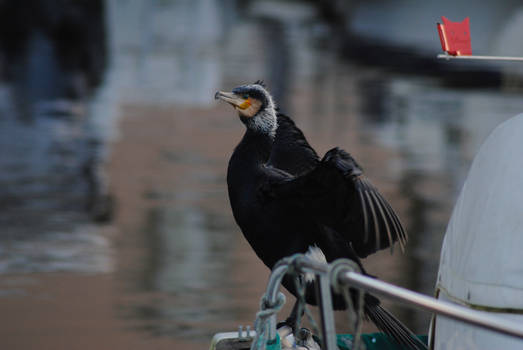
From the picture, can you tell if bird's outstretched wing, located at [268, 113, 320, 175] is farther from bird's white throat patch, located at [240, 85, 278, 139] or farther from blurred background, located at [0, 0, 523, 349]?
Result: blurred background, located at [0, 0, 523, 349]

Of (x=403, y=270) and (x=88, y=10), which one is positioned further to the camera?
(x=88, y=10)

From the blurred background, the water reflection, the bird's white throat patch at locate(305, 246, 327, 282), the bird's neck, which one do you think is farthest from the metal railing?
the water reflection

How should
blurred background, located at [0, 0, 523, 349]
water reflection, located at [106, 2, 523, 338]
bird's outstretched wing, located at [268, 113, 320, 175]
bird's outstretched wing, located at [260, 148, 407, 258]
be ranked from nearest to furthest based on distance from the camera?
bird's outstretched wing, located at [260, 148, 407, 258] → bird's outstretched wing, located at [268, 113, 320, 175] → blurred background, located at [0, 0, 523, 349] → water reflection, located at [106, 2, 523, 338]

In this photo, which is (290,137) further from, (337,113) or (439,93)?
(439,93)

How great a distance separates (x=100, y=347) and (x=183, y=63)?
39.8 ft

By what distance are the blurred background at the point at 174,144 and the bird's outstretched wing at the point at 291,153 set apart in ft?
6.78

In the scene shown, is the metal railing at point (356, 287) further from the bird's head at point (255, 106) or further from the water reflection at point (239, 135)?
the water reflection at point (239, 135)

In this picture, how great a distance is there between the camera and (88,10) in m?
18.8

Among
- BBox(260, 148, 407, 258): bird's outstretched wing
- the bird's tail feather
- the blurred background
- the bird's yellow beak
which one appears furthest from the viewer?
the blurred background

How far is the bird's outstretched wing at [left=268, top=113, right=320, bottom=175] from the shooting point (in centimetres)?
283

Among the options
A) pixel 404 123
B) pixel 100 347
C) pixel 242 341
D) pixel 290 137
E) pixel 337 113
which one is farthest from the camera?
pixel 337 113

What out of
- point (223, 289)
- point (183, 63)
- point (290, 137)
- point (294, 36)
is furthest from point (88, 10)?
point (290, 137)

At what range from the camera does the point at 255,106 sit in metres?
2.49

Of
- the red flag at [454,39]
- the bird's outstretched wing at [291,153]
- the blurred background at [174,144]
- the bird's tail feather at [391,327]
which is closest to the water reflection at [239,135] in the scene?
the blurred background at [174,144]
